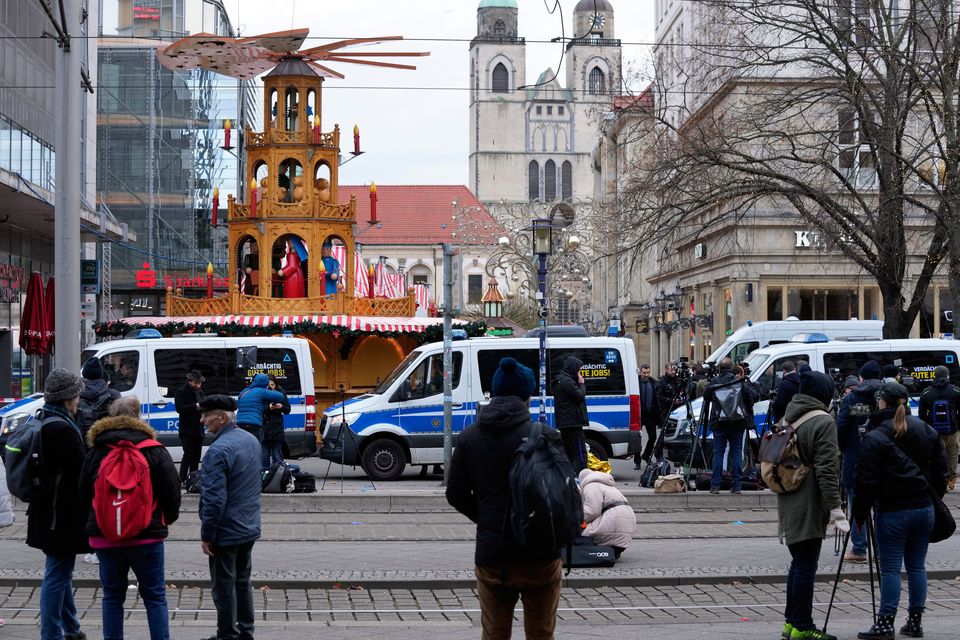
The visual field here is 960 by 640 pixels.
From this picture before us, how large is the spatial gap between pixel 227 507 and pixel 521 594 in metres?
2.33

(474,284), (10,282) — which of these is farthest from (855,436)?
(474,284)

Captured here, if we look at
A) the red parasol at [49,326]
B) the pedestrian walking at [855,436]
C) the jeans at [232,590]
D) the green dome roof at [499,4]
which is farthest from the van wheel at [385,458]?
the green dome roof at [499,4]

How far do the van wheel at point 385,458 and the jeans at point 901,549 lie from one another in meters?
11.7

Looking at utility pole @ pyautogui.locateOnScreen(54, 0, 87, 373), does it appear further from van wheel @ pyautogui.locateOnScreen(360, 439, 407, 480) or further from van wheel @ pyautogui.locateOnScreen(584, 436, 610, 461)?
van wheel @ pyautogui.locateOnScreen(584, 436, 610, 461)

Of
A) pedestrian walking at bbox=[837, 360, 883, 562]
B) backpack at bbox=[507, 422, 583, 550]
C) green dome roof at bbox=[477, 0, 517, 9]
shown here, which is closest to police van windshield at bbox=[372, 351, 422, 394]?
pedestrian walking at bbox=[837, 360, 883, 562]

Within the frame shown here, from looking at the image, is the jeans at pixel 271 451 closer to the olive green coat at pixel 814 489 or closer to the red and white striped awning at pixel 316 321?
the red and white striped awning at pixel 316 321

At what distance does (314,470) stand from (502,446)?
652 inches

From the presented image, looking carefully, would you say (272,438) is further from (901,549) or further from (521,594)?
(521,594)

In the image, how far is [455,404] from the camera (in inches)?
778

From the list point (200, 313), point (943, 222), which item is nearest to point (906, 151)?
point (943, 222)

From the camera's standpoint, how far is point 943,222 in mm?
22938

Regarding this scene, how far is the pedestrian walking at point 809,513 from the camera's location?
26.6ft

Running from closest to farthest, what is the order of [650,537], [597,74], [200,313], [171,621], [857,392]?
[171,621], [857,392], [650,537], [200,313], [597,74]

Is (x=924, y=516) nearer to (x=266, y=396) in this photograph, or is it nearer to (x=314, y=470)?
(x=266, y=396)
